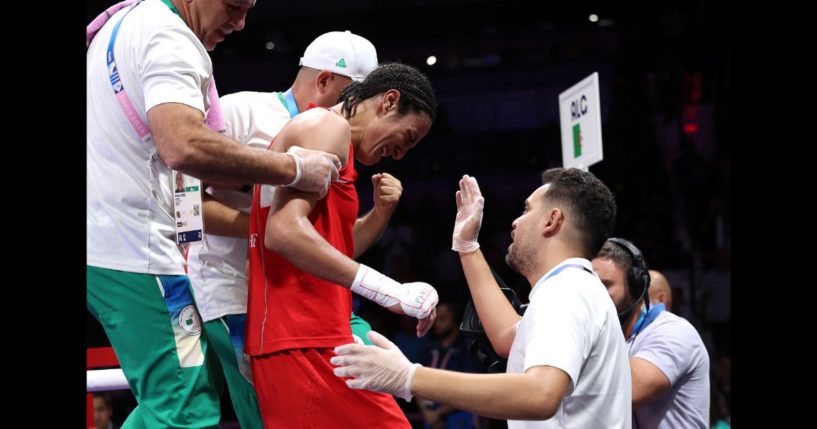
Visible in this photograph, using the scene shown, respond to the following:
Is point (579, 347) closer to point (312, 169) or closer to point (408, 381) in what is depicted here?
point (408, 381)

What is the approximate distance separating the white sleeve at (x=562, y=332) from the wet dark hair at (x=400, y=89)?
88 centimetres

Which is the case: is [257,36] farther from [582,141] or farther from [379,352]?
[379,352]

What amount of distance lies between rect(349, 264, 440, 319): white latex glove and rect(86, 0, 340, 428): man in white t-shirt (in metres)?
0.28

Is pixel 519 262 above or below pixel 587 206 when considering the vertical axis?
below

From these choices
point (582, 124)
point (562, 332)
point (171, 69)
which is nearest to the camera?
point (562, 332)

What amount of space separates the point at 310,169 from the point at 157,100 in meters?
0.43

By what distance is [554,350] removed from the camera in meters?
2.06

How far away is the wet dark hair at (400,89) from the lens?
2822mm

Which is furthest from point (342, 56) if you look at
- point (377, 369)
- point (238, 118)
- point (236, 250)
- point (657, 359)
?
point (377, 369)

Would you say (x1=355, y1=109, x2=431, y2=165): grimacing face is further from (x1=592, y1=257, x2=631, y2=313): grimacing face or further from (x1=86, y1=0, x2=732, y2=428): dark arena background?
(x1=86, y1=0, x2=732, y2=428): dark arena background

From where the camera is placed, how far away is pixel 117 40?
238cm

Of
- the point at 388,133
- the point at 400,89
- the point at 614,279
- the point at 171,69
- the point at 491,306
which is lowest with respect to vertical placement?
the point at 614,279

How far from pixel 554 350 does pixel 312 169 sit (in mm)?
811

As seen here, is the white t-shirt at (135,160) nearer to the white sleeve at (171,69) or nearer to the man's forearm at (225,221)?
the white sleeve at (171,69)
